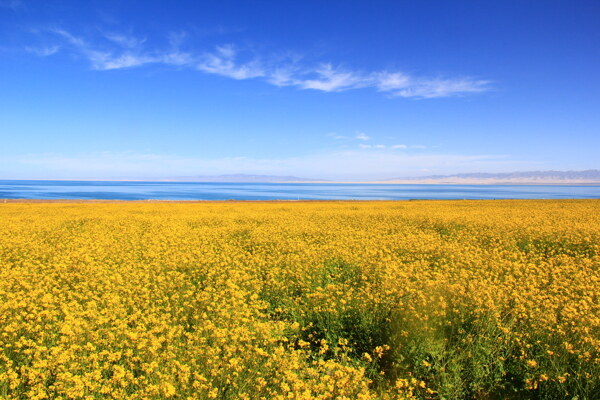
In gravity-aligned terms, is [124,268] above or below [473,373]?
above

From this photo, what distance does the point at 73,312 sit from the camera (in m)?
5.21

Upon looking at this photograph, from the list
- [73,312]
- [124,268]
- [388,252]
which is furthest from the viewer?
[388,252]

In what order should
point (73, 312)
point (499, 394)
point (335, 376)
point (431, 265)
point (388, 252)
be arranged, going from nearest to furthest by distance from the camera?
point (335, 376) < point (499, 394) < point (73, 312) < point (431, 265) < point (388, 252)

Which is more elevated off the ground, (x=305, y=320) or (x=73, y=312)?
(x=73, y=312)

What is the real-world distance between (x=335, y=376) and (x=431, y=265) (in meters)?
5.94

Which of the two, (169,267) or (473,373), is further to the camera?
(169,267)

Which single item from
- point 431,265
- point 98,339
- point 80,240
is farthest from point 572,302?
point 80,240

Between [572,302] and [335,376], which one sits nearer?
[335,376]

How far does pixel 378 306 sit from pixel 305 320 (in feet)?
3.89

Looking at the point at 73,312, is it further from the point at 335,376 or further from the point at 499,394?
the point at 499,394

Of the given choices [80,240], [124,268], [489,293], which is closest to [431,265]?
[489,293]

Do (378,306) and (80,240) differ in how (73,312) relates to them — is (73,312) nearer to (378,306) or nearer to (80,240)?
(378,306)

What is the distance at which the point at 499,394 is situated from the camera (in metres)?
4.14

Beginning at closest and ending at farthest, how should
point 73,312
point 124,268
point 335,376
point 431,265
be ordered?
point 335,376 → point 73,312 → point 124,268 → point 431,265
